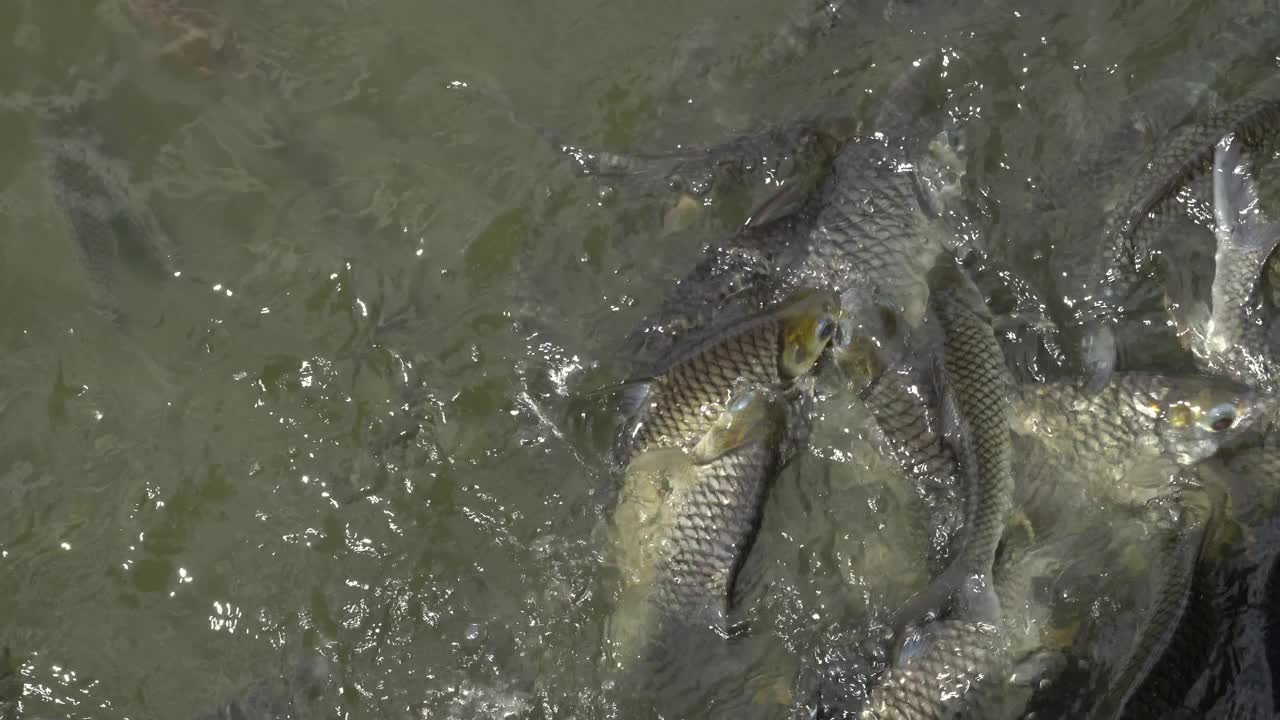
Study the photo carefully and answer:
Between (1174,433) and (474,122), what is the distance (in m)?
3.20

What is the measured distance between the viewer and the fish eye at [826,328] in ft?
11.4

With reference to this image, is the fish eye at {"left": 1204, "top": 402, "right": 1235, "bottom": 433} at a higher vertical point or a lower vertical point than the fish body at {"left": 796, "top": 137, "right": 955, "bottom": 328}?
lower

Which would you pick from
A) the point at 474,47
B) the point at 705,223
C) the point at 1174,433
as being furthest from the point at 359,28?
the point at 1174,433

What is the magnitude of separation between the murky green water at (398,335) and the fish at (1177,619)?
0.80 meters

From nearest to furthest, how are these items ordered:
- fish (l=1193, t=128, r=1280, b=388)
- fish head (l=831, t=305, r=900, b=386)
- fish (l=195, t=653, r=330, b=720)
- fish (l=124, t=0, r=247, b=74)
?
fish (l=195, t=653, r=330, b=720) < fish head (l=831, t=305, r=900, b=386) < fish (l=1193, t=128, r=1280, b=388) < fish (l=124, t=0, r=247, b=74)

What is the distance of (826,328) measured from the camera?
11.5 feet

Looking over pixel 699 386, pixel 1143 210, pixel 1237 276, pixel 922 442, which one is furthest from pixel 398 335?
pixel 1237 276

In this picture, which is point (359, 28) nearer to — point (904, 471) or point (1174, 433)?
point (904, 471)

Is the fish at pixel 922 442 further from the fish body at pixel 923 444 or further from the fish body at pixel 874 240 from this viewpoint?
the fish body at pixel 874 240

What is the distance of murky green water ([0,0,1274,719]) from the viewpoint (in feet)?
11.3

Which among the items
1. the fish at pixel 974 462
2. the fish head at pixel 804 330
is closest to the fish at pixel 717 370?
the fish head at pixel 804 330

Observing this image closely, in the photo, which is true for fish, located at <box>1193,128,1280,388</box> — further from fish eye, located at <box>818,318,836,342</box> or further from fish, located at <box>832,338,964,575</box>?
fish eye, located at <box>818,318,836,342</box>

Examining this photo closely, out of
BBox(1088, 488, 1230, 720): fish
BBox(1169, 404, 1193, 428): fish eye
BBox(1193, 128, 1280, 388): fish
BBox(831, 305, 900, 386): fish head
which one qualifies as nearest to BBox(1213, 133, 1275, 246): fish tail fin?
BBox(1193, 128, 1280, 388): fish

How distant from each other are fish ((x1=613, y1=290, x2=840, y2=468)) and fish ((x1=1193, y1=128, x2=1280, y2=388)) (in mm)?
1684
